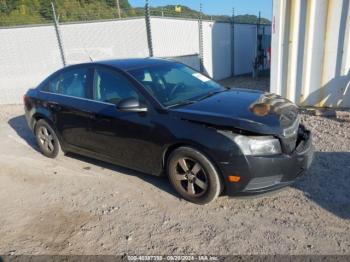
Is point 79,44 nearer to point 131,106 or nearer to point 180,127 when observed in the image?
point 131,106

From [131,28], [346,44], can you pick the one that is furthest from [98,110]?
[131,28]

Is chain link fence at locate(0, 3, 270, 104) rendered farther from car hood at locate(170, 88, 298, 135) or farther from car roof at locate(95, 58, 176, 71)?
car hood at locate(170, 88, 298, 135)

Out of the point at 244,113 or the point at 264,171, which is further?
the point at 244,113

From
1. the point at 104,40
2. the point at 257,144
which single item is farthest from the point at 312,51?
the point at 104,40

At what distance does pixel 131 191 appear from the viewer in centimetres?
396

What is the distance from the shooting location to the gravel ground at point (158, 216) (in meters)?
2.91

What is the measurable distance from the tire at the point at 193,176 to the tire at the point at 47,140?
228cm

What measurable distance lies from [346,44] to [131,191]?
488 cm

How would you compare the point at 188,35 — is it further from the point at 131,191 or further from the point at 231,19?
the point at 131,191

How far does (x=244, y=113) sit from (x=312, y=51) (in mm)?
3819

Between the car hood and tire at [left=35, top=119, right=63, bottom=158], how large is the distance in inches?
94.7

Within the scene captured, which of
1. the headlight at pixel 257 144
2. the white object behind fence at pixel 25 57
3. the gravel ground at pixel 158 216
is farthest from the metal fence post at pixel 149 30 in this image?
the headlight at pixel 257 144

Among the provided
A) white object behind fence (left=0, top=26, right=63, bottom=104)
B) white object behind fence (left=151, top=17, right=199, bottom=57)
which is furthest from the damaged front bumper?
white object behind fence (left=0, top=26, right=63, bottom=104)

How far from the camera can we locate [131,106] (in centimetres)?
363
